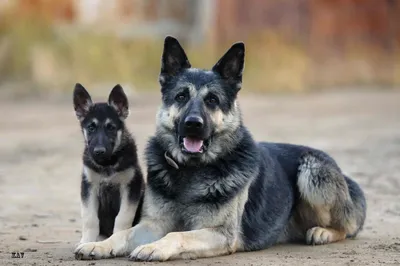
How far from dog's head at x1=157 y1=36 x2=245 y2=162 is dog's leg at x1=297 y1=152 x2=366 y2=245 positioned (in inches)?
40.0

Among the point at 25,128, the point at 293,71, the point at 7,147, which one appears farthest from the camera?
the point at 293,71

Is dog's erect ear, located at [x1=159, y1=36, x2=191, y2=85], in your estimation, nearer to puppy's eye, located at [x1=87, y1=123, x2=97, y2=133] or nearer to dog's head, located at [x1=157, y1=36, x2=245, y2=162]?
dog's head, located at [x1=157, y1=36, x2=245, y2=162]

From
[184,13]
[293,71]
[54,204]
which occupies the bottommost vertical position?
[54,204]

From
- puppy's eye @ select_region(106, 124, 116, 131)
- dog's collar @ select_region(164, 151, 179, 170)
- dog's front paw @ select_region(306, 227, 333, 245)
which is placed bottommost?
dog's front paw @ select_region(306, 227, 333, 245)

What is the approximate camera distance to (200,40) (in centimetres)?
2673

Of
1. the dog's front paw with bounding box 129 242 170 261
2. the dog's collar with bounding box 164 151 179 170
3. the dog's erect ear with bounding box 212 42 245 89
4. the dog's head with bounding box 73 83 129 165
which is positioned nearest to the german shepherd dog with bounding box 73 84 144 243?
the dog's head with bounding box 73 83 129 165

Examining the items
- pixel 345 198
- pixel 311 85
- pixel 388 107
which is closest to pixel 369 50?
pixel 311 85

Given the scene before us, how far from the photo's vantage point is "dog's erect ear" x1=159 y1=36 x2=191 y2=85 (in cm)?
804

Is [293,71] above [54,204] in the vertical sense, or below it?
above

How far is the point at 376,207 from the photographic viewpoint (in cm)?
1069

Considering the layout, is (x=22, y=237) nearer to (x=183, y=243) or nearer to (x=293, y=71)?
(x=183, y=243)

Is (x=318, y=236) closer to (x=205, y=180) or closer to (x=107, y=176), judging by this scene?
(x=205, y=180)

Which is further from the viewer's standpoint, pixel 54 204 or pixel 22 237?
pixel 54 204

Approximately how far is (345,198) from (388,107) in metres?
14.7
